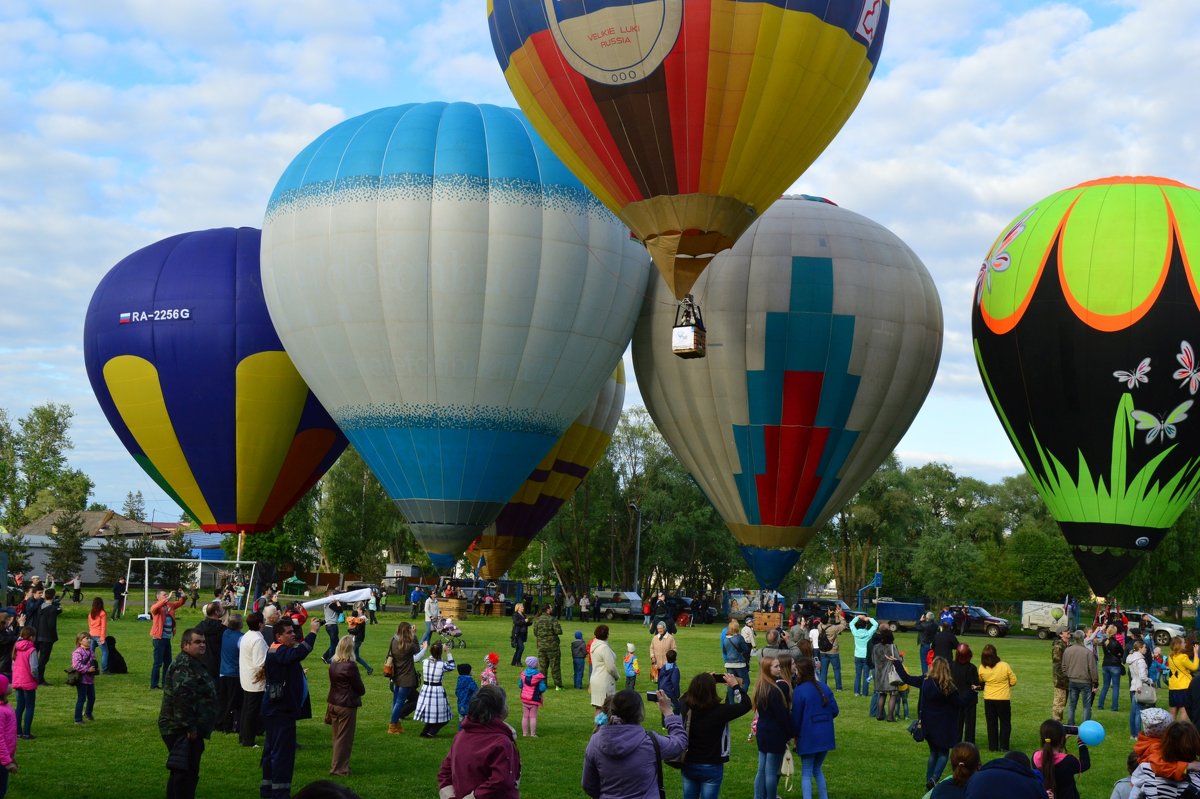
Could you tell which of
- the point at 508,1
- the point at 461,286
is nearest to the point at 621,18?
the point at 508,1

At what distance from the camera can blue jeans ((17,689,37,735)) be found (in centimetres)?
1175

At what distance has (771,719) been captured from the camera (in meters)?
9.04

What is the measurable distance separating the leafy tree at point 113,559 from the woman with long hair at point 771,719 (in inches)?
1903

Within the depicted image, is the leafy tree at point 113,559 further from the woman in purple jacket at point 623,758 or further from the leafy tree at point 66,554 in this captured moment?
the woman in purple jacket at point 623,758

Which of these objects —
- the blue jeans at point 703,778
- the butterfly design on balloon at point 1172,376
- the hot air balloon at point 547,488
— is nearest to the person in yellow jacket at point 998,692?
the blue jeans at point 703,778

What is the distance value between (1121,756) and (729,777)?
191 inches

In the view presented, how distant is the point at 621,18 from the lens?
1770 cm

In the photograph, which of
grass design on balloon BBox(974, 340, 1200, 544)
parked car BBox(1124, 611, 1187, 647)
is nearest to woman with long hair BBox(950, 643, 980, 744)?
grass design on balloon BBox(974, 340, 1200, 544)

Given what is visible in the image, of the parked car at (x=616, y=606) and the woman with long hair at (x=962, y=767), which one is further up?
the woman with long hair at (x=962, y=767)

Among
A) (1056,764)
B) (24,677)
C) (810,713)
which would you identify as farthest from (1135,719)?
(24,677)

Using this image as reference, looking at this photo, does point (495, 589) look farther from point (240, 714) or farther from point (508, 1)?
point (240, 714)

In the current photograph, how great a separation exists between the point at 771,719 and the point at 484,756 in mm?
3474

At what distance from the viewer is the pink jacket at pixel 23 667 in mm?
11422

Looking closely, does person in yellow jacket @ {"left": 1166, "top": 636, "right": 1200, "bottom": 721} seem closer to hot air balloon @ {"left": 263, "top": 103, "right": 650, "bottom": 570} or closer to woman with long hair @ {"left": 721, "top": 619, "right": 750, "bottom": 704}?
woman with long hair @ {"left": 721, "top": 619, "right": 750, "bottom": 704}
